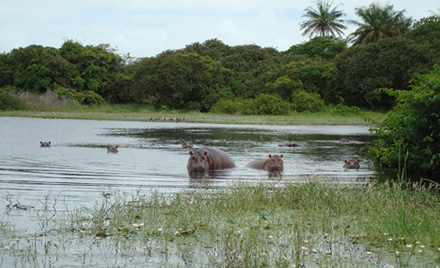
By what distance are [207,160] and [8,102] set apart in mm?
33893

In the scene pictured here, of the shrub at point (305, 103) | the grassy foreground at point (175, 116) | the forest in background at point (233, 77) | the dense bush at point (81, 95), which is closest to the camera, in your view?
the grassy foreground at point (175, 116)

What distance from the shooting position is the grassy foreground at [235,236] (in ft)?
16.0

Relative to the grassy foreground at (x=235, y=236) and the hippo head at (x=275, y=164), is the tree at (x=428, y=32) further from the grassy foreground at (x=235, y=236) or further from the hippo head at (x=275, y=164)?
the grassy foreground at (x=235, y=236)

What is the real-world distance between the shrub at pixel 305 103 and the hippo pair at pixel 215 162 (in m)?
31.1

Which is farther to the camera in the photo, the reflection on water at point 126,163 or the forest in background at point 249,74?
the forest in background at point 249,74

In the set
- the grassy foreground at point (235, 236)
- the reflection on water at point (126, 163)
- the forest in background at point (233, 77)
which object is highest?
the forest in background at point (233, 77)

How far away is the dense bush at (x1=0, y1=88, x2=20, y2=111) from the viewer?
42.2 metres

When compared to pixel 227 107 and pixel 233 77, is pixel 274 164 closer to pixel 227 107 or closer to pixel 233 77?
pixel 227 107

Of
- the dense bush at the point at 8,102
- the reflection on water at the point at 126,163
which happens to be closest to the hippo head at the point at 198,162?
the reflection on water at the point at 126,163

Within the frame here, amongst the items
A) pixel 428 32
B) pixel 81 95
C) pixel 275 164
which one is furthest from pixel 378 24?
pixel 275 164

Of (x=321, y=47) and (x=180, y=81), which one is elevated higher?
(x=321, y=47)

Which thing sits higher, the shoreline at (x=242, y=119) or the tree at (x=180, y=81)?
the tree at (x=180, y=81)

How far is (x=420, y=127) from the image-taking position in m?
11.4

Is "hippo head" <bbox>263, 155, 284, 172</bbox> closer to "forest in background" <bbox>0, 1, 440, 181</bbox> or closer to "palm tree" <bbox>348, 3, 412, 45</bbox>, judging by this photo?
"forest in background" <bbox>0, 1, 440, 181</bbox>
